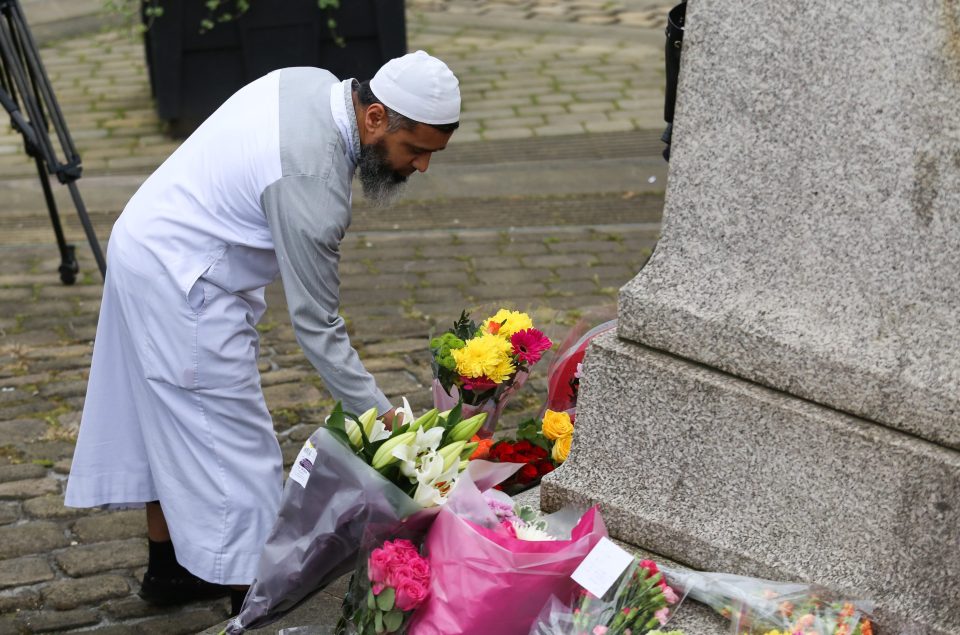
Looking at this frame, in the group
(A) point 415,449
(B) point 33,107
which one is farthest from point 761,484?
(B) point 33,107

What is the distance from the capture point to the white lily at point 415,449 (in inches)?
104

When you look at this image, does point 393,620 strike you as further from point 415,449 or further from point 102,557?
point 102,557

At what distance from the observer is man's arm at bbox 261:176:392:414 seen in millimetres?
2836

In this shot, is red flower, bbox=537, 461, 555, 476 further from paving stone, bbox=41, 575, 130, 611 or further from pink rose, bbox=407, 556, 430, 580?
paving stone, bbox=41, 575, 130, 611

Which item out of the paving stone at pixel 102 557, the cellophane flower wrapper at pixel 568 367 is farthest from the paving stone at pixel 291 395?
the cellophane flower wrapper at pixel 568 367

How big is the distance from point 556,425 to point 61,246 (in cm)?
331

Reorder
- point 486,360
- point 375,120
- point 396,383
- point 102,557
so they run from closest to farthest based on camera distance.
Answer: point 375,120 < point 486,360 < point 102,557 < point 396,383

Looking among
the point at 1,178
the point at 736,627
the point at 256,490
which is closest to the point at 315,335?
the point at 256,490

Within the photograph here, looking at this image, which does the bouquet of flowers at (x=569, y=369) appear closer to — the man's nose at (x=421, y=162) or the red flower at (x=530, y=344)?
the red flower at (x=530, y=344)

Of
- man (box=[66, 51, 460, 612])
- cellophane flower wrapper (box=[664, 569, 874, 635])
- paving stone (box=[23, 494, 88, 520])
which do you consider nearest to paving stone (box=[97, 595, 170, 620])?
man (box=[66, 51, 460, 612])

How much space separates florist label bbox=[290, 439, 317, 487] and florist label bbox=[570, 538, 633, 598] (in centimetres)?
61

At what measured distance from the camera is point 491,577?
246cm

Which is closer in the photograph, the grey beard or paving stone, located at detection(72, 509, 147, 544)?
the grey beard

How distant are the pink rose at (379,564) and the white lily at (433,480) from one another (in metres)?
0.14
